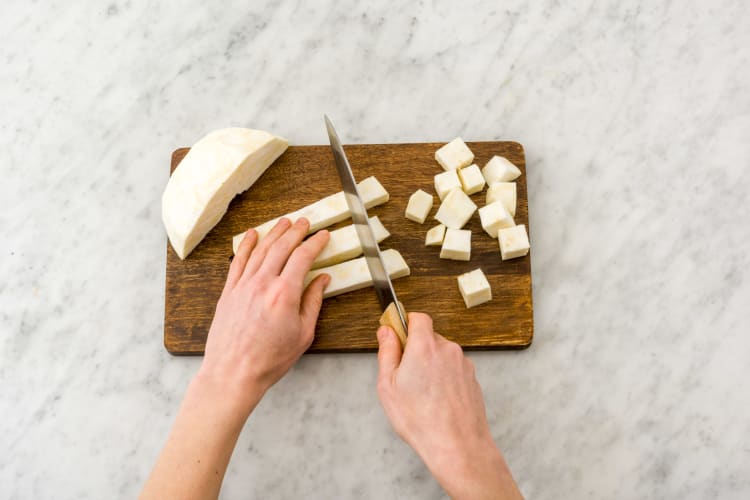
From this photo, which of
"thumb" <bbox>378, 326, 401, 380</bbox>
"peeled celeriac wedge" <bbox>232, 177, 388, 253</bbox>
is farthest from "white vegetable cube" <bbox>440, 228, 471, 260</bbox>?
"thumb" <bbox>378, 326, 401, 380</bbox>

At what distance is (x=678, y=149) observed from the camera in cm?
227

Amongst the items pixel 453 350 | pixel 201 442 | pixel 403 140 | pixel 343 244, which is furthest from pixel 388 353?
pixel 403 140

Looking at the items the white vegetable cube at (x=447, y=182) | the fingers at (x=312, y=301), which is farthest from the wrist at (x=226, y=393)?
the white vegetable cube at (x=447, y=182)

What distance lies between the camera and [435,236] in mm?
2047

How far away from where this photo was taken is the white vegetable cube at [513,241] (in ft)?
6.60

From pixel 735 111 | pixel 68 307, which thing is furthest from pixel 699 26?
pixel 68 307

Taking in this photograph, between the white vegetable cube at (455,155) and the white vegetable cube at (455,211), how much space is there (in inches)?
3.9

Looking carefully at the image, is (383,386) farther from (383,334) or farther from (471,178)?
(471,178)

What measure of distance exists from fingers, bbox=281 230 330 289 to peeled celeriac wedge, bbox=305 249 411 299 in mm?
72

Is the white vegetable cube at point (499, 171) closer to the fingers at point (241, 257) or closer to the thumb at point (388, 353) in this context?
the thumb at point (388, 353)

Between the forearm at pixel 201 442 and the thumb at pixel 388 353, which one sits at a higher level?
the thumb at pixel 388 353

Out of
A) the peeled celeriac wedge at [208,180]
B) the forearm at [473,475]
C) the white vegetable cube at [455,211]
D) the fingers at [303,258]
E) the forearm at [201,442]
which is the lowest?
the forearm at [473,475]

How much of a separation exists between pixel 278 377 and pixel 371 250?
439 millimetres

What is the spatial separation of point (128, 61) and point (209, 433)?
1.40m
